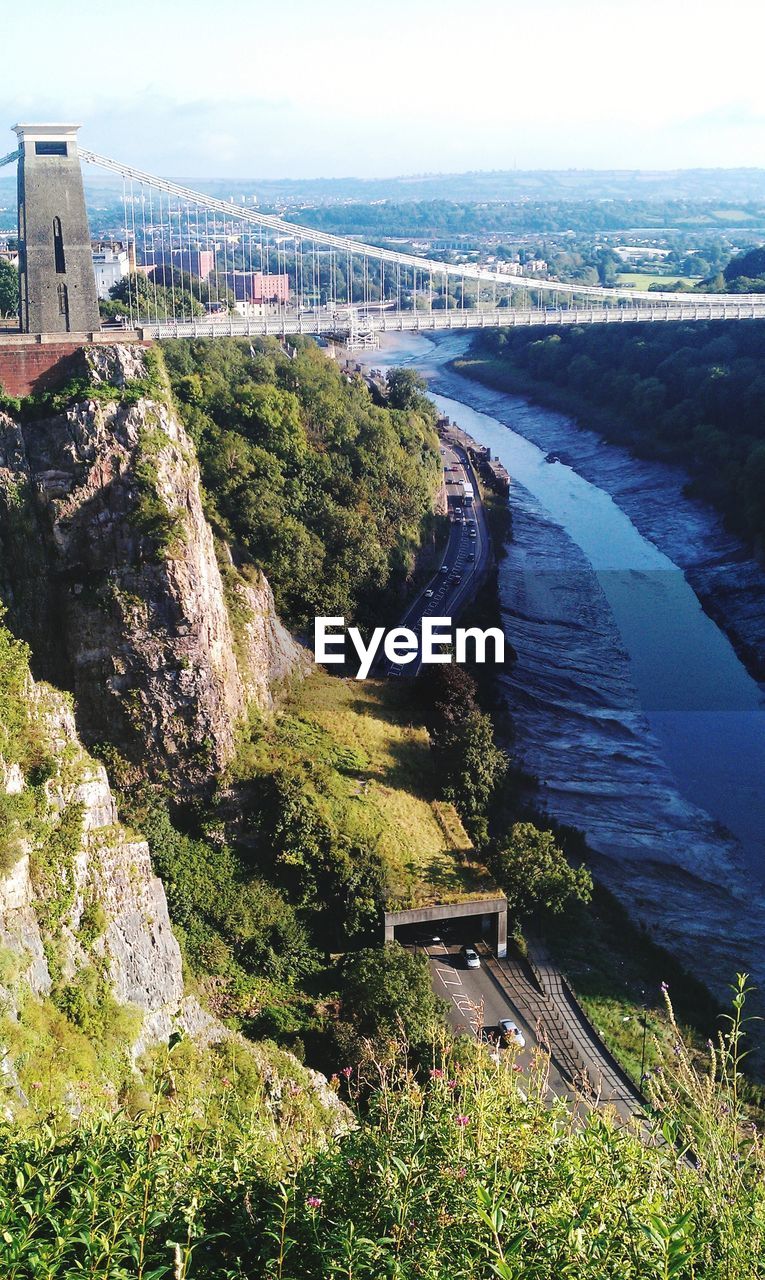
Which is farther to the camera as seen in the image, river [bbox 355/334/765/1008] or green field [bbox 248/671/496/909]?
river [bbox 355/334/765/1008]

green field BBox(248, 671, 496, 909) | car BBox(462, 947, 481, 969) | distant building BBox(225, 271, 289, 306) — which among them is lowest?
car BBox(462, 947, 481, 969)

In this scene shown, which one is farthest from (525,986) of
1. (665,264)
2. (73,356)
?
(665,264)

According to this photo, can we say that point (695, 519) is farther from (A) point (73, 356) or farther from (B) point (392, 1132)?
(B) point (392, 1132)

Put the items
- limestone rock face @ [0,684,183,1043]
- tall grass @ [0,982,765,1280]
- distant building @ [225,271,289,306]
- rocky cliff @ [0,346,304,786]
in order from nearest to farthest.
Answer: tall grass @ [0,982,765,1280] → limestone rock face @ [0,684,183,1043] → rocky cliff @ [0,346,304,786] → distant building @ [225,271,289,306]

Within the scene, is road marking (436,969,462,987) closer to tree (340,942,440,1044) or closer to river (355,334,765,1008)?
tree (340,942,440,1044)

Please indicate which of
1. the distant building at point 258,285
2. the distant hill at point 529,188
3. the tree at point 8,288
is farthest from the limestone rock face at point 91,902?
the distant hill at point 529,188

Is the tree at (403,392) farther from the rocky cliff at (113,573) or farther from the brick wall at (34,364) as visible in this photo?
the rocky cliff at (113,573)

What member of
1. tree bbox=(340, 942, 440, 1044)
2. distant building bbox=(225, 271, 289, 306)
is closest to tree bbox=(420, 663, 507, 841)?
tree bbox=(340, 942, 440, 1044)

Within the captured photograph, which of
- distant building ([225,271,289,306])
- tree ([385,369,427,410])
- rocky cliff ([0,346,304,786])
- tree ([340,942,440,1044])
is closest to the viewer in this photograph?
A: tree ([340,942,440,1044])
